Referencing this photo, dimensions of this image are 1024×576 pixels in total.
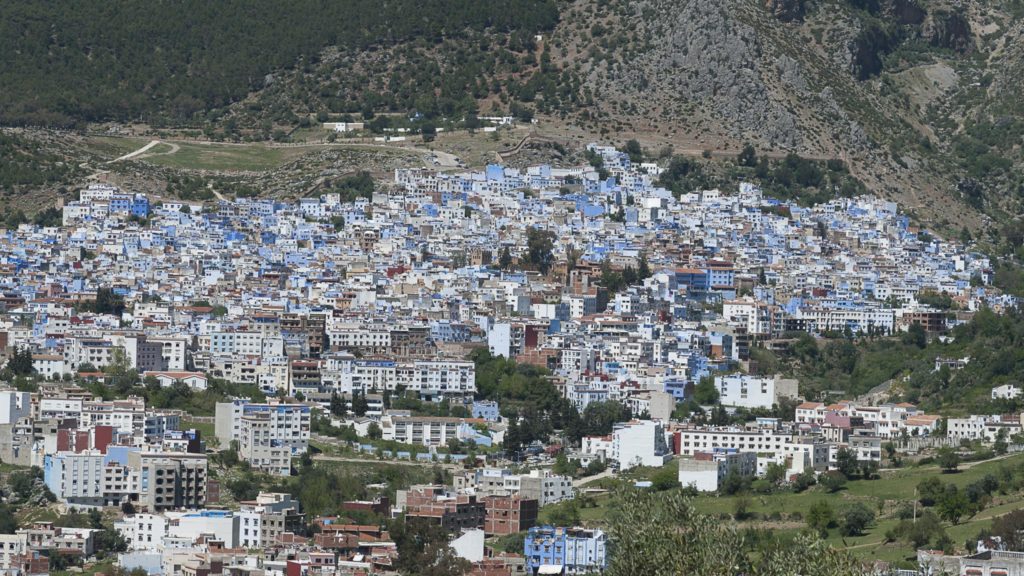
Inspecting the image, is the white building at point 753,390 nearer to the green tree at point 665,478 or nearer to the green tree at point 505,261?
the green tree at point 665,478

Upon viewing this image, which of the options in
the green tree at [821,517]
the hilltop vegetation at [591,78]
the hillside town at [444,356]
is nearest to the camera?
the green tree at [821,517]

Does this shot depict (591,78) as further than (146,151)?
Yes

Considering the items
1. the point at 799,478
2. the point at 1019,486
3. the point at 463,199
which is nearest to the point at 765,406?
the point at 799,478

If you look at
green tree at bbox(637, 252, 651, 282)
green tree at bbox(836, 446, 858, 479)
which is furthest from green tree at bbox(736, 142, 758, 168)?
green tree at bbox(836, 446, 858, 479)

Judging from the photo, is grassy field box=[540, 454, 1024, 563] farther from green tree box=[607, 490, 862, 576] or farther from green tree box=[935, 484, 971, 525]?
green tree box=[607, 490, 862, 576]

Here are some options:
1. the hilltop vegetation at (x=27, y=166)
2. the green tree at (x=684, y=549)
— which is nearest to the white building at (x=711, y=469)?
the green tree at (x=684, y=549)

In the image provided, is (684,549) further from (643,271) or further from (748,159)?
(748,159)

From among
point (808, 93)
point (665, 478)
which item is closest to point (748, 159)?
point (808, 93)
